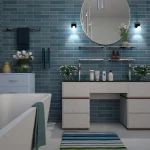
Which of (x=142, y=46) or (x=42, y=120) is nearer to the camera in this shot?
(x=42, y=120)

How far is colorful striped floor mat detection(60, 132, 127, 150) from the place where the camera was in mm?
3609

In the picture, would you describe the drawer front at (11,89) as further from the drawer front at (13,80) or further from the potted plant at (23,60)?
the potted plant at (23,60)

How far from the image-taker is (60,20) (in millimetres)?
5559

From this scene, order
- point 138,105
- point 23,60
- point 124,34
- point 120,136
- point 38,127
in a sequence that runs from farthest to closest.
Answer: point 124,34 < point 23,60 < point 138,105 < point 120,136 < point 38,127

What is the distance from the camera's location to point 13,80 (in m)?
4.81

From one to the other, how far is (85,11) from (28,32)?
138cm

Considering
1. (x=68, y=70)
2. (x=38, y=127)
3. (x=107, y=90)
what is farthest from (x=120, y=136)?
(x=38, y=127)

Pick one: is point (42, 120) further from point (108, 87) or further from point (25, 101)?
point (108, 87)

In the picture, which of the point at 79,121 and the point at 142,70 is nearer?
the point at 79,121

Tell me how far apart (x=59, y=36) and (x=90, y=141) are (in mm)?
2612

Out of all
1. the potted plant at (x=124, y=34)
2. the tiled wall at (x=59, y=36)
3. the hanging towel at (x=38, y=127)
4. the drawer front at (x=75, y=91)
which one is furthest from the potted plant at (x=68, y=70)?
the hanging towel at (x=38, y=127)

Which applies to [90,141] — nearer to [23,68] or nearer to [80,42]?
[23,68]

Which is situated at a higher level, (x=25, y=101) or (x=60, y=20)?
(x=60, y=20)

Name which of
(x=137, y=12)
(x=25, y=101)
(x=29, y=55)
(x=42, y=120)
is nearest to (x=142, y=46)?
(x=137, y=12)
